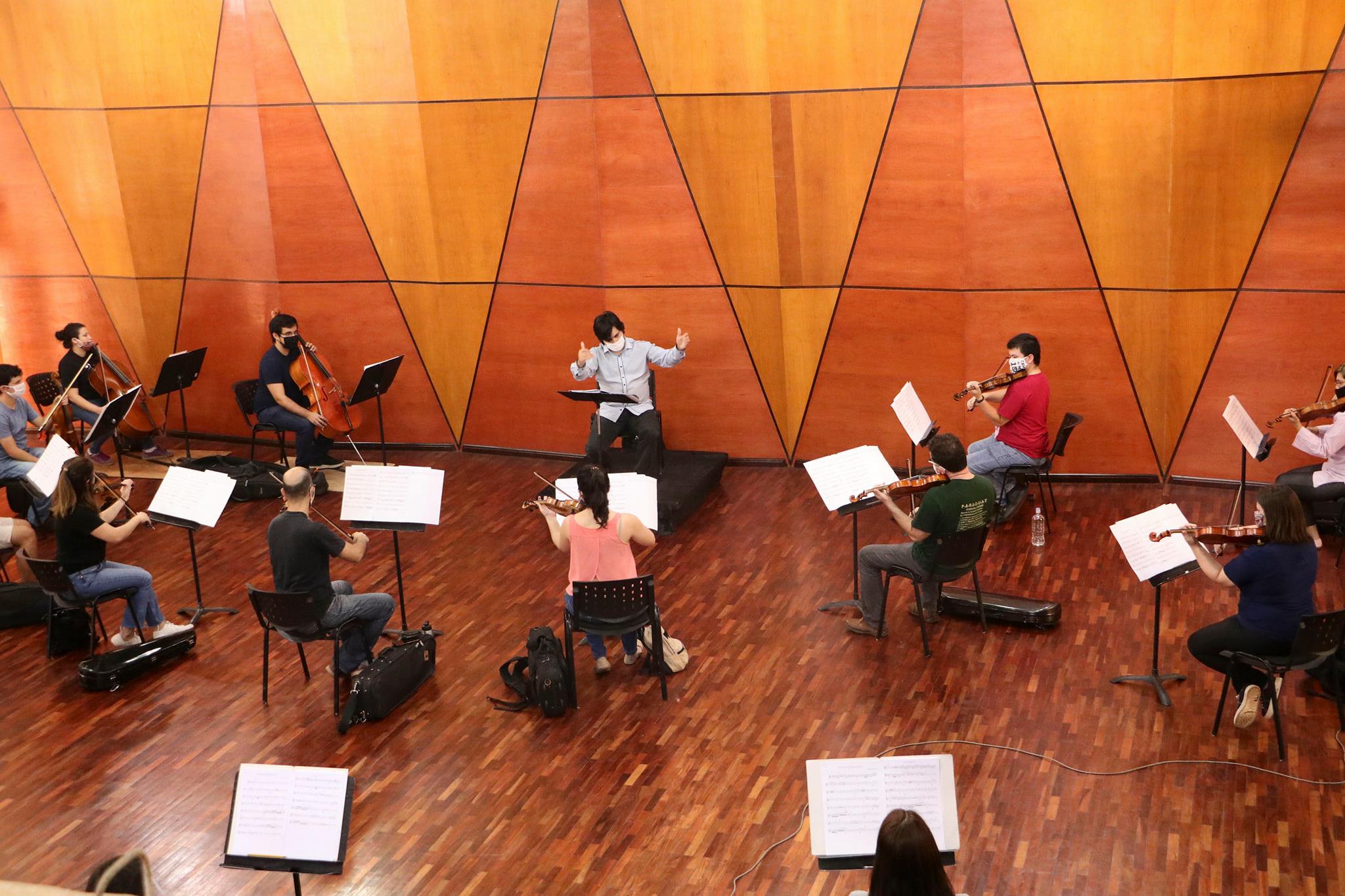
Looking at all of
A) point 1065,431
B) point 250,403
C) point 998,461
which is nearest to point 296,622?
point 250,403

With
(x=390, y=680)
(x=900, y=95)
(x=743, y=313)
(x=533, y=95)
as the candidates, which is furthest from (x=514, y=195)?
(x=390, y=680)

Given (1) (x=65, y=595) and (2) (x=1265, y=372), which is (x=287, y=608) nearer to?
(1) (x=65, y=595)

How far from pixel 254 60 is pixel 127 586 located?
4.79 meters

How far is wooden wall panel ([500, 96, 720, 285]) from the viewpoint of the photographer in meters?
8.82

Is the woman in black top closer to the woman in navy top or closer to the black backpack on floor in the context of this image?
the black backpack on floor

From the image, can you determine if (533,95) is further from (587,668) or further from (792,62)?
(587,668)

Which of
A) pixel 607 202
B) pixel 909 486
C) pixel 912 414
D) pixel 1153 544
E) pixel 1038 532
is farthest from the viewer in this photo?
pixel 607 202

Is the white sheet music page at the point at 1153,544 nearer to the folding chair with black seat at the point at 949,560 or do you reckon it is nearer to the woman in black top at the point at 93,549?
the folding chair with black seat at the point at 949,560

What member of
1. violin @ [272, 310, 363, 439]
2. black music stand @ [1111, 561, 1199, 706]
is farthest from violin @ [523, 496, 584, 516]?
violin @ [272, 310, 363, 439]

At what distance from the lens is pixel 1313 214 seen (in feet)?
24.8

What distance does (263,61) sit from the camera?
948 centimetres

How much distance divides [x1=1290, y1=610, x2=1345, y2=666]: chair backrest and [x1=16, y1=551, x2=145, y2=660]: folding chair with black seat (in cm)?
572

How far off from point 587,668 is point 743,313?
3474 millimetres

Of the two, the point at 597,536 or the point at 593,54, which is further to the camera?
the point at 593,54
